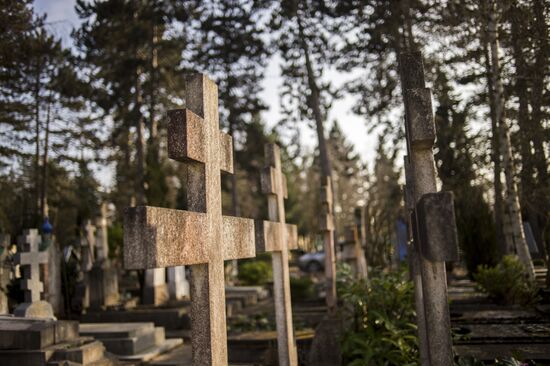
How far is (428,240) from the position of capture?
2535 mm

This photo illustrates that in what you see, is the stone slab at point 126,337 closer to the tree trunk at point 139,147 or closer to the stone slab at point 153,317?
the stone slab at point 153,317

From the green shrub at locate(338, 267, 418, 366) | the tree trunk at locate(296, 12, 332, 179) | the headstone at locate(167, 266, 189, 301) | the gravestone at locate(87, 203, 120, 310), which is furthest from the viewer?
the tree trunk at locate(296, 12, 332, 179)

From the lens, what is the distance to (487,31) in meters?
8.76

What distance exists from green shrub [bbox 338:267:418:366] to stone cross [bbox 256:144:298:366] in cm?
92

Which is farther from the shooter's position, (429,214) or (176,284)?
(176,284)

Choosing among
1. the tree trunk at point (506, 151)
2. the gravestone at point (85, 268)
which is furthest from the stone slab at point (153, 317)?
the tree trunk at point (506, 151)

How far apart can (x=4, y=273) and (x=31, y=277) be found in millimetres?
666

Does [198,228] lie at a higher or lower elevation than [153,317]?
higher

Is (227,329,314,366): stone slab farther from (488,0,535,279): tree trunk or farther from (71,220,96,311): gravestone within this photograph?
(71,220,96,311): gravestone

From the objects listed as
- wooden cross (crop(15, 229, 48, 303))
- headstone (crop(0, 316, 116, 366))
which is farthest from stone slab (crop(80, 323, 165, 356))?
headstone (crop(0, 316, 116, 366))

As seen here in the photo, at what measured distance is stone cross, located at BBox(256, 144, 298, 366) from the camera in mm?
4438

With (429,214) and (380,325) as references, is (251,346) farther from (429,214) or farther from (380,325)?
(429,214)

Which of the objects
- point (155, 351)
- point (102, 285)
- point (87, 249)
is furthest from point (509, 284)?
point (87, 249)

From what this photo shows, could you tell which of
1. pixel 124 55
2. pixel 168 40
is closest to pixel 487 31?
pixel 168 40
